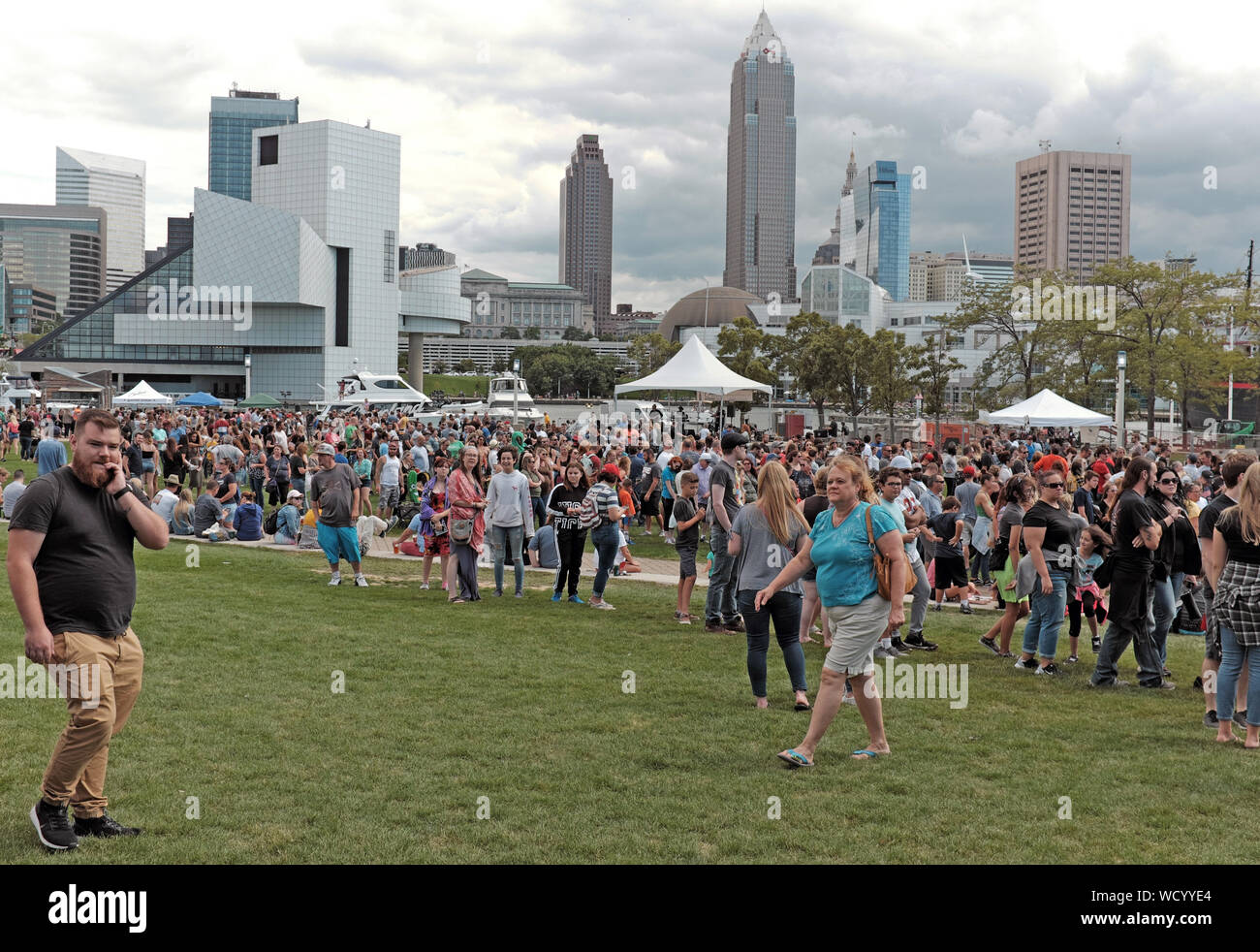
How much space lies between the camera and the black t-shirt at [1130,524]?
8.19 m

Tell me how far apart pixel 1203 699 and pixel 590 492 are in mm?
6428

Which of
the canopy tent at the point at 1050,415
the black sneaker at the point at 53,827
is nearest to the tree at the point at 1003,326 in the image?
the canopy tent at the point at 1050,415

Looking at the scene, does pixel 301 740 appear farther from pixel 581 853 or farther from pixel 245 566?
pixel 245 566

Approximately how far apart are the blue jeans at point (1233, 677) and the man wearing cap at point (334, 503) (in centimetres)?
888

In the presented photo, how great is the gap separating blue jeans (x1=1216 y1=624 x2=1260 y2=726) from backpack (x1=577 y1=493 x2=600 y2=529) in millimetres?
6564

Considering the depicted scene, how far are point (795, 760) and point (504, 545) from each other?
22.8ft

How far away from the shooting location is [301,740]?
646cm

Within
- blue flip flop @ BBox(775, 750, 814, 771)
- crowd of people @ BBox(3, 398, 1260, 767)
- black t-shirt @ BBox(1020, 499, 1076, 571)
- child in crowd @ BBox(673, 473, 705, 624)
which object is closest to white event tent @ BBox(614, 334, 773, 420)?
crowd of people @ BBox(3, 398, 1260, 767)

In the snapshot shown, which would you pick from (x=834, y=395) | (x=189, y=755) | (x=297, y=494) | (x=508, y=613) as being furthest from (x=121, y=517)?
(x=834, y=395)

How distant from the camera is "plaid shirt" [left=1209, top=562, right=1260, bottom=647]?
6.58 m

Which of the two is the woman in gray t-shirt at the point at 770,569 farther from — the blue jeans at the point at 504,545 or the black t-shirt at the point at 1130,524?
the blue jeans at the point at 504,545

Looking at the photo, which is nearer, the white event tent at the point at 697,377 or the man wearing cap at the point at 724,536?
the man wearing cap at the point at 724,536

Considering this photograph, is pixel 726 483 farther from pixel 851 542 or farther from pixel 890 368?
pixel 890 368

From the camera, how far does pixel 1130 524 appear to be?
8227mm
